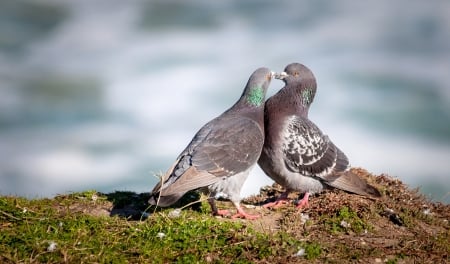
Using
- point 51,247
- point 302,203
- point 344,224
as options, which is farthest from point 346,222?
point 51,247

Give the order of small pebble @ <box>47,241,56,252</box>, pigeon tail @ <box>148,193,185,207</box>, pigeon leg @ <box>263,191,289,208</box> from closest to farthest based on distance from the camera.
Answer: small pebble @ <box>47,241,56,252</box> → pigeon tail @ <box>148,193,185,207</box> → pigeon leg @ <box>263,191,289,208</box>

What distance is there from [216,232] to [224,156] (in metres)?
1.32

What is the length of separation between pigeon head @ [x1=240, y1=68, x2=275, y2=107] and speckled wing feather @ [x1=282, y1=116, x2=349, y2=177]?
638 millimetres

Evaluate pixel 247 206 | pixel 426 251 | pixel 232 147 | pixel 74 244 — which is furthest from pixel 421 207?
pixel 74 244

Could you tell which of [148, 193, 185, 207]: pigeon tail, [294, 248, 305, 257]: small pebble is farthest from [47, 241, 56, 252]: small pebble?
[294, 248, 305, 257]: small pebble

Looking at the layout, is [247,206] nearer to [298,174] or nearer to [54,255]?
[298,174]

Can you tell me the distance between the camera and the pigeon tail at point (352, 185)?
9.44m

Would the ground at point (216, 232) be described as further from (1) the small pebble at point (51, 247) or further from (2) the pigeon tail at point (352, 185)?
(2) the pigeon tail at point (352, 185)

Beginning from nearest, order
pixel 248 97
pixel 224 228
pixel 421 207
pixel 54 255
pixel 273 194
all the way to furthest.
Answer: pixel 54 255, pixel 224 228, pixel 248 97, pixel 421 207, pixel 273 194

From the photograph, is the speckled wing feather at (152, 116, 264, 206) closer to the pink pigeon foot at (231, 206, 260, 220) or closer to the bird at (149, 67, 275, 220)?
the bird at (149, 67, 275, 220)

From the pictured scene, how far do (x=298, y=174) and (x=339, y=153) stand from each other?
108cm

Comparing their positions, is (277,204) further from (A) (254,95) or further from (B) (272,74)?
(B) (272,74)

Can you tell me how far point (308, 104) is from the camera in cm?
1015

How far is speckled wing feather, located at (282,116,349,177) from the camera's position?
924 centimetres
